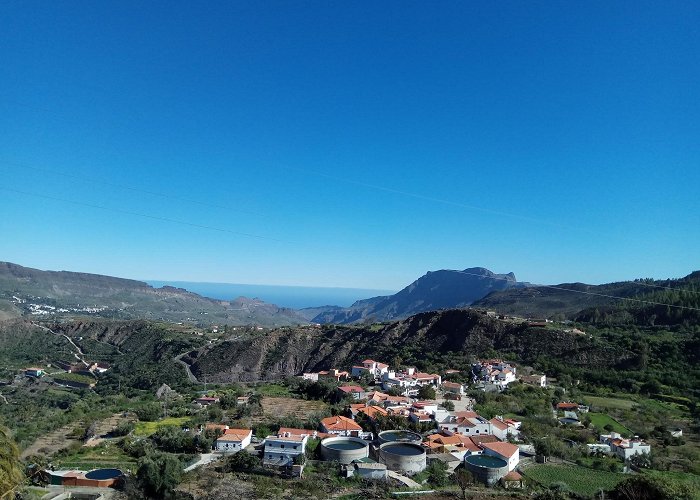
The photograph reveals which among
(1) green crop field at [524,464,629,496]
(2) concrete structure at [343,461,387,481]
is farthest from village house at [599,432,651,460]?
(2) concrete structure at [343,461,387,481]

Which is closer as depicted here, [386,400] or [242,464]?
[242,464]

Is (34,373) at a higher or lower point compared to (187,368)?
lower

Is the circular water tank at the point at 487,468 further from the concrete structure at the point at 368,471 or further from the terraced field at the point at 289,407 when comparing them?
the terraced field at the point at 289,407

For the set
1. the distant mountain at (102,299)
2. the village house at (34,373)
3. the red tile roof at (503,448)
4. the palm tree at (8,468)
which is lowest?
the village house at (34,373)

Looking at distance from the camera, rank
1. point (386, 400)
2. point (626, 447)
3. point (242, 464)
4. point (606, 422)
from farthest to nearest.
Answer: point (386, 400)
point (606, 422)
point (626, 447)
point (242, 464)

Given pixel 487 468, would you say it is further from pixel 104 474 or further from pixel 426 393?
pixel 104 474

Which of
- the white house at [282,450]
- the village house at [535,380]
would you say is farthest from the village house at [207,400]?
the village house at [535,380]

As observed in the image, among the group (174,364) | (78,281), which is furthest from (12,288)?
(174,364)

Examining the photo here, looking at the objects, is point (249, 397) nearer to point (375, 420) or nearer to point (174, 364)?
point (375, 420)

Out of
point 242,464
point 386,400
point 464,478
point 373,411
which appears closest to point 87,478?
point 242,464
